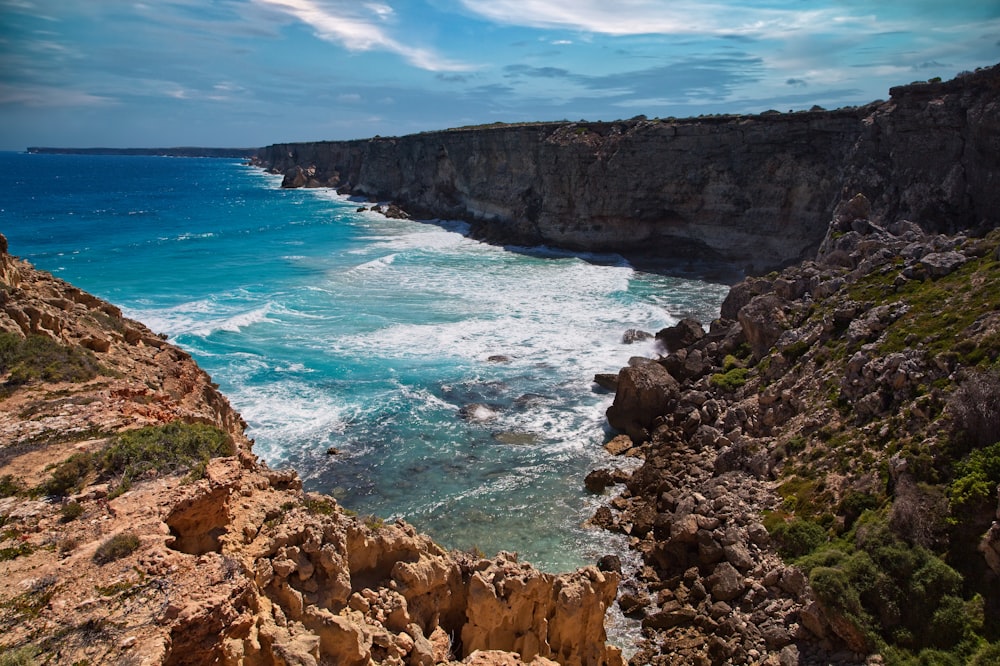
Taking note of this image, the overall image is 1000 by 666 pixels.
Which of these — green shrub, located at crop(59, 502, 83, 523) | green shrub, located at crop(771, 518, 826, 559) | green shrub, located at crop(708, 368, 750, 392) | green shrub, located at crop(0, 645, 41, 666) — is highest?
green shrub, located at crop(59, 502, 83, 523)

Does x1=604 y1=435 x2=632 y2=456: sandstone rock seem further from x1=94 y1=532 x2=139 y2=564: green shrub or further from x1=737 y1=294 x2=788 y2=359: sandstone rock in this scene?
x1=94 y1=532 x2=139 y2=564: green shrub

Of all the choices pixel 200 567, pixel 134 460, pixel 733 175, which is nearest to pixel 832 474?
pixel 200 567

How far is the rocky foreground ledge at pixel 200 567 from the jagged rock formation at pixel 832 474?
12.5ft

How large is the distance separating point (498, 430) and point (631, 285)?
2492 cm

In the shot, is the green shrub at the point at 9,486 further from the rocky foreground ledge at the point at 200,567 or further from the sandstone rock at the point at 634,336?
the sandstone rock at the point at 634,336

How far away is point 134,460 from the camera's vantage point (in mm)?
9398

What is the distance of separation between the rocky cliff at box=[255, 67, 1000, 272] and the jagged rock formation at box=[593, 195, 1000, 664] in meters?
12.3

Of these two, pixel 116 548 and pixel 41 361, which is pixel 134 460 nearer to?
pixel 116 548

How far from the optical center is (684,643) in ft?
42.7

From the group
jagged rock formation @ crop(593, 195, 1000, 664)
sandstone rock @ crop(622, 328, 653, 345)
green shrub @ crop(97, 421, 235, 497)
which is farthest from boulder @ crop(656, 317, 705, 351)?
green shrub @ crop(97, 421, 235, 497)

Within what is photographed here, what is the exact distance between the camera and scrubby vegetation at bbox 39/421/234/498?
897cm

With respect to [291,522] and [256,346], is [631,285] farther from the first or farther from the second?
[291,522]

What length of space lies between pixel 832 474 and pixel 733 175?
38.7 metres

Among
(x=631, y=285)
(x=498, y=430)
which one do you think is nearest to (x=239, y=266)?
(x=631, y=285)
